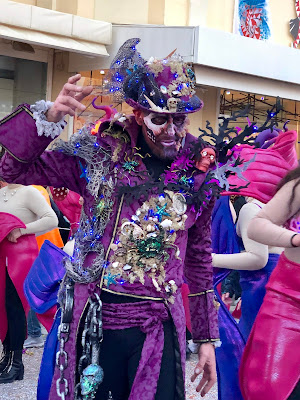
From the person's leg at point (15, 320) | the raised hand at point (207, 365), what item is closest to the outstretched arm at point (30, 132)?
the raised hand at point (207, 365)

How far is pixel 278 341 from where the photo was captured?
10.6ft

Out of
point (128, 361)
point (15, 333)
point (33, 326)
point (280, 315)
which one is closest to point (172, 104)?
point (128, 361)

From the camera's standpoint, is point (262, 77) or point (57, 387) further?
point (262, 77)

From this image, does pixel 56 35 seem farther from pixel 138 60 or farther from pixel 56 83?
pixel 138 60

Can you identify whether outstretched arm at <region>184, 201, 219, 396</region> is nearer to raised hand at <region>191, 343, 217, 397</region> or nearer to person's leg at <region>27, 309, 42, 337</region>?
raised hand at <region>191, 343, 217, 397</region>

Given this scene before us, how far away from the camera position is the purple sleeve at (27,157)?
2.63 m

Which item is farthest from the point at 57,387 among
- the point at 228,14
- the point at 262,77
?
the point at 228,14

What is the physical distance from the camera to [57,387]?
8.94 feet

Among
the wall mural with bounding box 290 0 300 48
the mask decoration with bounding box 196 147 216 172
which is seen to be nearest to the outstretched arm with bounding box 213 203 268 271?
the mask decoration with bounding box 196 147 216 172

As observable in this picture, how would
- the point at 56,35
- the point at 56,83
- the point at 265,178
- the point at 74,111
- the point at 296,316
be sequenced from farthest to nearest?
1. the point at 56,83
2. the point at 56,35
3. the point at 265,178
4. the point at 296,316
5. the point at 74,111

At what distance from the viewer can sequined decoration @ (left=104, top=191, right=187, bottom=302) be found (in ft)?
8.93

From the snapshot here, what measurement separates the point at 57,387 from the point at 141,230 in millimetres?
649

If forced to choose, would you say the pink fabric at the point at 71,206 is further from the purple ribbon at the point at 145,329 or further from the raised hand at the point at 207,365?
the purple ribbon at the point at 145,329

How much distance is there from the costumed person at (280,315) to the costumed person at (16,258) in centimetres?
260
